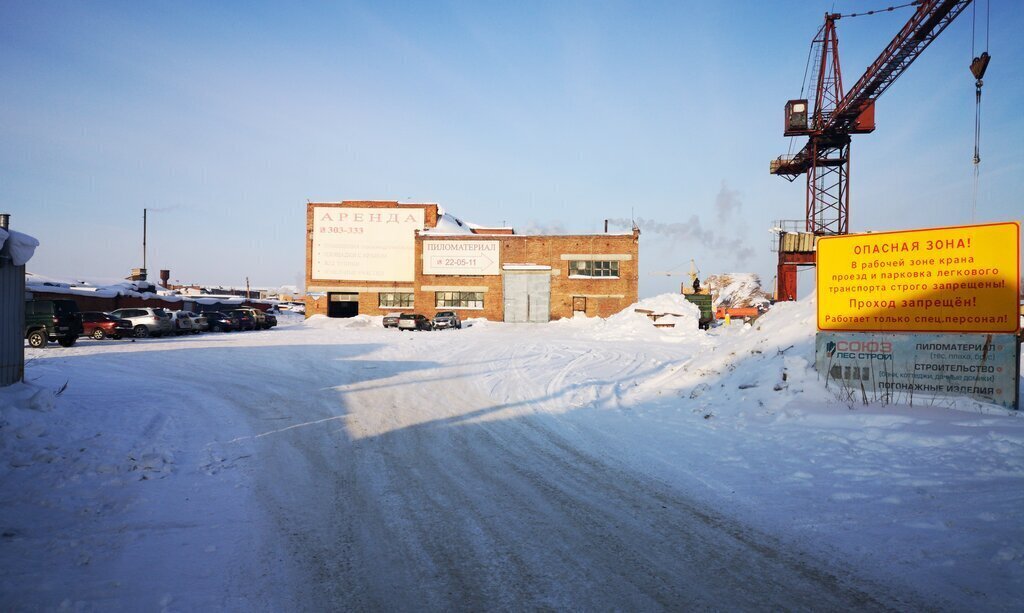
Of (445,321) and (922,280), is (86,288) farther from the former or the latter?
(922,280)

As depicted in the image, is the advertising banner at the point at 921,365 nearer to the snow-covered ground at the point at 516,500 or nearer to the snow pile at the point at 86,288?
the snow-covered ground at the point at 516,500

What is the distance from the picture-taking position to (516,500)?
17.5 feet

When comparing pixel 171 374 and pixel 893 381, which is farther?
pixel 171 374

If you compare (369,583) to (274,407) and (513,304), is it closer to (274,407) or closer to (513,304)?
(274,407)

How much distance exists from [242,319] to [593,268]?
29.4 meters

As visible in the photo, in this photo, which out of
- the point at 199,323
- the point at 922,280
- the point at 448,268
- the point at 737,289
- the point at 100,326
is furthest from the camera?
the point at 737,289

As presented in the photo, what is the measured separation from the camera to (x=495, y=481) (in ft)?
19.5

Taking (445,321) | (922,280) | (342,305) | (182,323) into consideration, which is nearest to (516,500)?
(922,280)

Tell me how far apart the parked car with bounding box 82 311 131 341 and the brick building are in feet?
85.5

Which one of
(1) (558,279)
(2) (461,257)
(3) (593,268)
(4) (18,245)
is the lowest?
(4) (18,245)

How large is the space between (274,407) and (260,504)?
5203 millimetres

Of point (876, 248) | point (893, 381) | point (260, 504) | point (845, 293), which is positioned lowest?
point (260, 504)

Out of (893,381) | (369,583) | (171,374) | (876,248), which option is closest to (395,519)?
(369,583)

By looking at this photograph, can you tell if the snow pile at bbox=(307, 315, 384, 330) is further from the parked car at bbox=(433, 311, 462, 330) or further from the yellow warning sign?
the yellow warning sign
